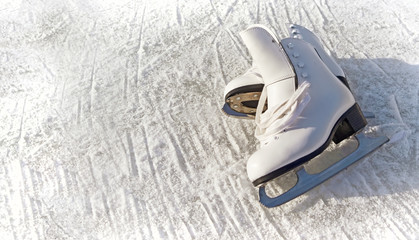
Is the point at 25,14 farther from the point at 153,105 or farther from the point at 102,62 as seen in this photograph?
the point at 153,105

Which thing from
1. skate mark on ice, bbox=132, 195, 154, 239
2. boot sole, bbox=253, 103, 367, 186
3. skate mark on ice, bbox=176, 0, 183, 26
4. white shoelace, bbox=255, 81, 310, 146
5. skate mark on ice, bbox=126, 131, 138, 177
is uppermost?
skate mark on ice, bbox=176, 0, 183, 26

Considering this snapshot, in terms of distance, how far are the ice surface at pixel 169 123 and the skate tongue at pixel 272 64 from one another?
38cm

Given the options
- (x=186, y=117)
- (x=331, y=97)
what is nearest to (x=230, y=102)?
(x=186, y=117)

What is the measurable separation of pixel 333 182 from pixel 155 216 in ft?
2.80

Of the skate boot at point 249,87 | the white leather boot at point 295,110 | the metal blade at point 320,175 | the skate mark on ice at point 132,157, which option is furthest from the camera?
the skate mark on ice at point 132,157

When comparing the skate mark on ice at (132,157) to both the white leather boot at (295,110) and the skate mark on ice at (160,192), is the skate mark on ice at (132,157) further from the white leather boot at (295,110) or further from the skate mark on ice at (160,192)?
the white leather boot at (295,110)

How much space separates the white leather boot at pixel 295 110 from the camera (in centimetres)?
167

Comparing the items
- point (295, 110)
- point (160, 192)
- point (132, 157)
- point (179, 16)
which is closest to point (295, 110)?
point (295, 110)

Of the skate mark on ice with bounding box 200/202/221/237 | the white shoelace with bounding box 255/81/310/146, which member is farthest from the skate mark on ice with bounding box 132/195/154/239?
the white shoelace with bounding box 255/81/310/146

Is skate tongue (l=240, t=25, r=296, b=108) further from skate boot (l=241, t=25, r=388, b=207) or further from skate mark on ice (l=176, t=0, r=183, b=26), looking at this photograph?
skate mark on ice (l=176, t=0, r=183, b=26)

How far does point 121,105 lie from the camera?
231 centimetres

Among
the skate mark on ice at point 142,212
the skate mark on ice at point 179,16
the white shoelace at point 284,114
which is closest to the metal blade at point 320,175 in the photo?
the white shoelace at point 284,114

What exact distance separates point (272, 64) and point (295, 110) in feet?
0.86

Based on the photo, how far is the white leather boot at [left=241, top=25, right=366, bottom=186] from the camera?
1671 mm
